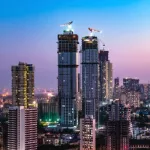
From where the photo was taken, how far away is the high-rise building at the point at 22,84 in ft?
50.2

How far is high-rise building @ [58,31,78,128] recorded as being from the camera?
20.3 m

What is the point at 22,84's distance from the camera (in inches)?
612

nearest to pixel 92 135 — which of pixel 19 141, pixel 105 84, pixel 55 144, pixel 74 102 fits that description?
pixel 19 141

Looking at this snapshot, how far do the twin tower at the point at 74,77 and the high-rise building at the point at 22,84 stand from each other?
183 inches

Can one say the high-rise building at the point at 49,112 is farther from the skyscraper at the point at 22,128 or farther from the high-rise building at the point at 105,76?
the skyscraper at the point at 22,128

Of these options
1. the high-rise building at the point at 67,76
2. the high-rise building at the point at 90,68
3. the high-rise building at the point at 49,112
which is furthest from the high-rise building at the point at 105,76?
the high-rise building at the point at 67,76

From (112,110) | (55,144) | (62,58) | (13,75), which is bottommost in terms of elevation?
(55,144)

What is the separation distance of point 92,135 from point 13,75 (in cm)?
478

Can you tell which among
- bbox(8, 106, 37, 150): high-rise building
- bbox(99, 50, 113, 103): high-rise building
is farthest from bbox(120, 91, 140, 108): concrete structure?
bbox(8, 106, 37, 150): high-rise building

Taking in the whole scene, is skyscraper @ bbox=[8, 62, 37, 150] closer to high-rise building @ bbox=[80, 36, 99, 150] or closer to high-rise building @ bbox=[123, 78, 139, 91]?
high-rise building @ bbox=[80, 36, 99, 150]

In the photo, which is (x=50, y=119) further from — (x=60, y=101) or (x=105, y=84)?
(x=105, y=84)

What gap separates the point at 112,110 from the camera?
14.2 meters

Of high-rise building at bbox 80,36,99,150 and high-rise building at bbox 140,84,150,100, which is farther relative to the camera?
high-rise building at bbox 140,84,150,100

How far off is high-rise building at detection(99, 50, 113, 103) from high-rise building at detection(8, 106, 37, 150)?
40.1ft
